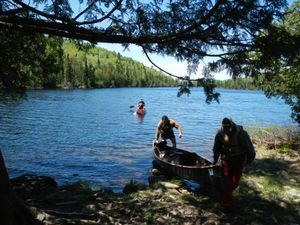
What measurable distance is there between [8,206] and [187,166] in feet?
20.5

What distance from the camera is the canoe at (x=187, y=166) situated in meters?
8.99

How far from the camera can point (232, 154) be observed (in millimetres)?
7504

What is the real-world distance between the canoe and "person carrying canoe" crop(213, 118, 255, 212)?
1.03 m

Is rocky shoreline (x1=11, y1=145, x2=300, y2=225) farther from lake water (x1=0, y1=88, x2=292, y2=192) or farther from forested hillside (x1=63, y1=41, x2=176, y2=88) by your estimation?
forested hillside (x1=63, y1=41, x2=176, y2=88)

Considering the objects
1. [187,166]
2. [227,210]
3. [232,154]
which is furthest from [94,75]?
[227,210]

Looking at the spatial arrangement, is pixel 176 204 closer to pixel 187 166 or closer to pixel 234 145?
pixel 234 145

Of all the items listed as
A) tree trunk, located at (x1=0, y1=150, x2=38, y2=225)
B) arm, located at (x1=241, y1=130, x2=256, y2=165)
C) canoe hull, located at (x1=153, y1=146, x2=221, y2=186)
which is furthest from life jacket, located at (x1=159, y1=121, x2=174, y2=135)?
tree trunk, located at (x1=0, y1=150, x2=38, y2=225)

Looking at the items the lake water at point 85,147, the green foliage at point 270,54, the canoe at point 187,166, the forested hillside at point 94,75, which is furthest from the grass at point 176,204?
the forested hillside at point 94,75

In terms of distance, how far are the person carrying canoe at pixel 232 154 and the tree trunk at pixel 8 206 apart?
4167 millimetres

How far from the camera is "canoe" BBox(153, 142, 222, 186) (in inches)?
354

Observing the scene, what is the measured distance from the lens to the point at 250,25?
540 centimetres

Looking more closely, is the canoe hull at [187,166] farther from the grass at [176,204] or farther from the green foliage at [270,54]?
the green foliage at [270,54]

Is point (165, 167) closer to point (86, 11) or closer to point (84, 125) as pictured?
point (86, 11)

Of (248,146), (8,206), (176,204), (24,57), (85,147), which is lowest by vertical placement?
(85,147)
